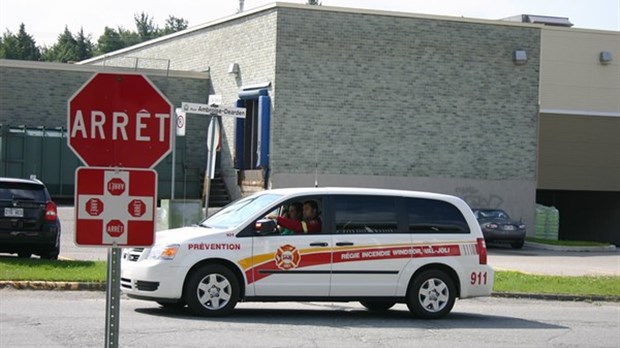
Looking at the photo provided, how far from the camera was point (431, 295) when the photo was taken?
15.5 m

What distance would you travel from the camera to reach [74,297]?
53.3 ft

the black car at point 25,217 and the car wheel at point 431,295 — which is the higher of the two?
the black car at point 25,217

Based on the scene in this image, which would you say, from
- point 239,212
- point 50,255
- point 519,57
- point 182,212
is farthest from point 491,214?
point 239,212

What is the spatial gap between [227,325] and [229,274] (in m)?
0.97

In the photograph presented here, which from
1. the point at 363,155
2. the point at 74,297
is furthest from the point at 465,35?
the point at 74,297

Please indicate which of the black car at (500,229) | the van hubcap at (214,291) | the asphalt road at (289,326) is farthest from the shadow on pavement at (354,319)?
the black car at (500,229)

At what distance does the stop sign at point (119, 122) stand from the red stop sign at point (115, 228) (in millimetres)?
324

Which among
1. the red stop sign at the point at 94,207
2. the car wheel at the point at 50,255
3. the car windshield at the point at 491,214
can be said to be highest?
the red stop sign at the point at 94,207

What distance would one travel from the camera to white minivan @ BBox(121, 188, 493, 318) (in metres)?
14.4

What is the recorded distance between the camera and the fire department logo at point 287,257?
14.8 meters

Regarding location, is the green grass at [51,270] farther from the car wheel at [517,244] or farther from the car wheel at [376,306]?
the car wheel at [517,244]

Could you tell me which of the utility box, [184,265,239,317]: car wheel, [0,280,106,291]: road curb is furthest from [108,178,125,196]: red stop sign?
the utility box

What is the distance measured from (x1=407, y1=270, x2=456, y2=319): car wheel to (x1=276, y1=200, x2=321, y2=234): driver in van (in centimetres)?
161

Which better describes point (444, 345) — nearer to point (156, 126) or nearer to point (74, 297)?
point (74, 297)
